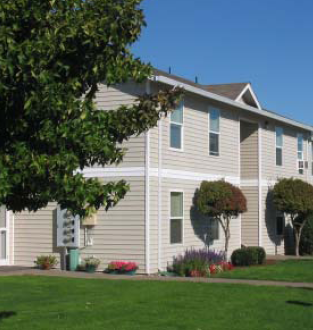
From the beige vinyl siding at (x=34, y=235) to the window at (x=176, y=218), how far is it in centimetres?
335

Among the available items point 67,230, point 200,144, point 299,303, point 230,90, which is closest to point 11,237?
point 67,230

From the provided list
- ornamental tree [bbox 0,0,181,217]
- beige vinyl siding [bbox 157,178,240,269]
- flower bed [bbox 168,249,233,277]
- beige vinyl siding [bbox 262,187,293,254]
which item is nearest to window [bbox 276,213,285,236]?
beige vinyl siding [bbox 262,187,293,254]

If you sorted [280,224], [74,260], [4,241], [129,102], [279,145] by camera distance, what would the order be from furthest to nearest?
[279,145], [280,224], [4,241], [74,260], [129,102]

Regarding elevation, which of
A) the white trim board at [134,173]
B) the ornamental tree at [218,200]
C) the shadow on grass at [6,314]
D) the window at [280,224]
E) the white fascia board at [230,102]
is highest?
the white fascia board at [230,102]

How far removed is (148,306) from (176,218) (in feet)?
26.4

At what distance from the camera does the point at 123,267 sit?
18.9 m

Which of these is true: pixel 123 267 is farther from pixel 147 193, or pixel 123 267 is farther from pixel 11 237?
pixel 11 237

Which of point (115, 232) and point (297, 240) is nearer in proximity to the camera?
point (115, 232)

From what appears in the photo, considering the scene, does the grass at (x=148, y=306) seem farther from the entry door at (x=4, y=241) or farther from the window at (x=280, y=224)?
the window at (x=280, y=224)

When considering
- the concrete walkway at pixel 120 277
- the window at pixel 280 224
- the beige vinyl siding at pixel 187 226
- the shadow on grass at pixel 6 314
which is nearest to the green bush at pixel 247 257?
the beige vinyl siding at pixel 187 226

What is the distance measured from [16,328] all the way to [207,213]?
1135 centimetres

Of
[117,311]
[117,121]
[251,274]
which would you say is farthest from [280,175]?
[117,121]

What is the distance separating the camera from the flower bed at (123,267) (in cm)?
1886

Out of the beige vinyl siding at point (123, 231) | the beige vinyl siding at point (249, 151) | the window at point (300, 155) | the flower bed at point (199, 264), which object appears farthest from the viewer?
the window at point (300, 155)
